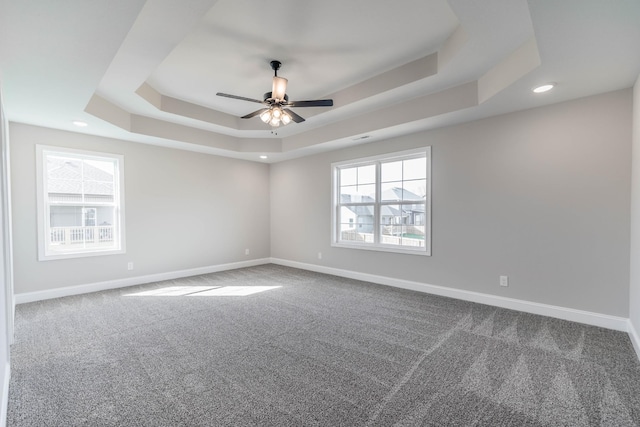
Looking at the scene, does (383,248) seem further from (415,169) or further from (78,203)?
(78,203)

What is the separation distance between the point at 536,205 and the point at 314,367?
3178 mm

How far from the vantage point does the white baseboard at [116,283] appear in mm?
4038

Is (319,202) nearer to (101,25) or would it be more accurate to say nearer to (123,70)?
(123,70)

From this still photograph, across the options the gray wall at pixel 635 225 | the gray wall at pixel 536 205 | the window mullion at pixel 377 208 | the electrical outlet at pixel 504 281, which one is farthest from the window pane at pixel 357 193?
the gray wall at pixel 635 225

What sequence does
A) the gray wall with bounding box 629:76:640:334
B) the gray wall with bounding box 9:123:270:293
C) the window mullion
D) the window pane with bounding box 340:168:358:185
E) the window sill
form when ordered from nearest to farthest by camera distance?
1. the gray wall with bounding box 629:76:640:334
2. the gray wall with bounding box 9:123:270:293
3. the window sill
4. the window mullion
5. the window pane with bounding box 340:168:358:185

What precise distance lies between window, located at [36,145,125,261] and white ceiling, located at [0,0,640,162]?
1.77 feet

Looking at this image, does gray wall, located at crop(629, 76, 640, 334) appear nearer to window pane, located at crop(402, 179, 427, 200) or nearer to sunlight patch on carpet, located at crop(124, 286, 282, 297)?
window pane, located at crop(402, 179, 427, 200)

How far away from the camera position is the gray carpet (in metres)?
1.79

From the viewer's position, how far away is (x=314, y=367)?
7.63 feet

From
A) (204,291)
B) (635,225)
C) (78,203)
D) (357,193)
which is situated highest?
(357,193)

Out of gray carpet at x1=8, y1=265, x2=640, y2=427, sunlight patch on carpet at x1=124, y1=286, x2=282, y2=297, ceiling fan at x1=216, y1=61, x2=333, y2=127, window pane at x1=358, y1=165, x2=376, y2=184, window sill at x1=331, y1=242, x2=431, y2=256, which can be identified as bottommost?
sunlight patch on carpet at x1=124, y1=286, x2=282, y2=297

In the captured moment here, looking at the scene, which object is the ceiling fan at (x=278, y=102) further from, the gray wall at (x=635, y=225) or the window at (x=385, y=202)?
the gray wall at (x=635, y=225)

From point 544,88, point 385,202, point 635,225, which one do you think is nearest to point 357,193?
point 385,202

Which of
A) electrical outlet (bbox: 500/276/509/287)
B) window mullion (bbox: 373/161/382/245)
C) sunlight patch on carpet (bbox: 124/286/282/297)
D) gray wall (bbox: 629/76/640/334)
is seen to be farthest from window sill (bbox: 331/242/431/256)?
gray wall (bbox: 629/76/640/334)
